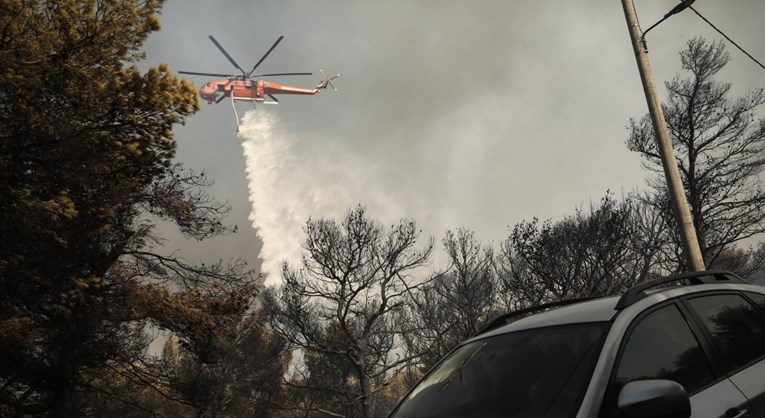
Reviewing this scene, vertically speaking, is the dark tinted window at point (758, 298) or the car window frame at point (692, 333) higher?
the dark tinted window at point (758, 298)

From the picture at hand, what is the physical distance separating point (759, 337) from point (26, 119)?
11.6 metres

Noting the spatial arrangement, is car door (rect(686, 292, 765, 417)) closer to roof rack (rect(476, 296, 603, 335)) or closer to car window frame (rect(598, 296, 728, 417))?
car window frame (rect(598, 296, 728, 417))

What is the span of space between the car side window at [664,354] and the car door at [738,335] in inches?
7.1

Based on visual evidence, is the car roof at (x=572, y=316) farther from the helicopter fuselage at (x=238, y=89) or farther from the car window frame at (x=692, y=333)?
the helicopter fuselage at (x=238, y=89)

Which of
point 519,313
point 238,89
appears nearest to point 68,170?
point 519,313

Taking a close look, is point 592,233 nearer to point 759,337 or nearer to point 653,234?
point 653,234

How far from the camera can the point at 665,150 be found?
23.4 feet

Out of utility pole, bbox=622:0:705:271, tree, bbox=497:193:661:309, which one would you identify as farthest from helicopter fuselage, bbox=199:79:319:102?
utility pole, bbox=622:0:705:271

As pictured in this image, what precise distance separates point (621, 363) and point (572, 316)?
0.42 m

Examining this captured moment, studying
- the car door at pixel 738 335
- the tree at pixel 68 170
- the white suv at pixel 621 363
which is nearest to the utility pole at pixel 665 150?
A: the car door at pixel 738 335

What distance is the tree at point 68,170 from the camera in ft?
31.0

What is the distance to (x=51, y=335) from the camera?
42.4ft

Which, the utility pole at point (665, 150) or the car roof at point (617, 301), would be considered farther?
the utility pole at point (665, 150)

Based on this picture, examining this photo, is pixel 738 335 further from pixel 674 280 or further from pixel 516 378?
pixel 516 378
